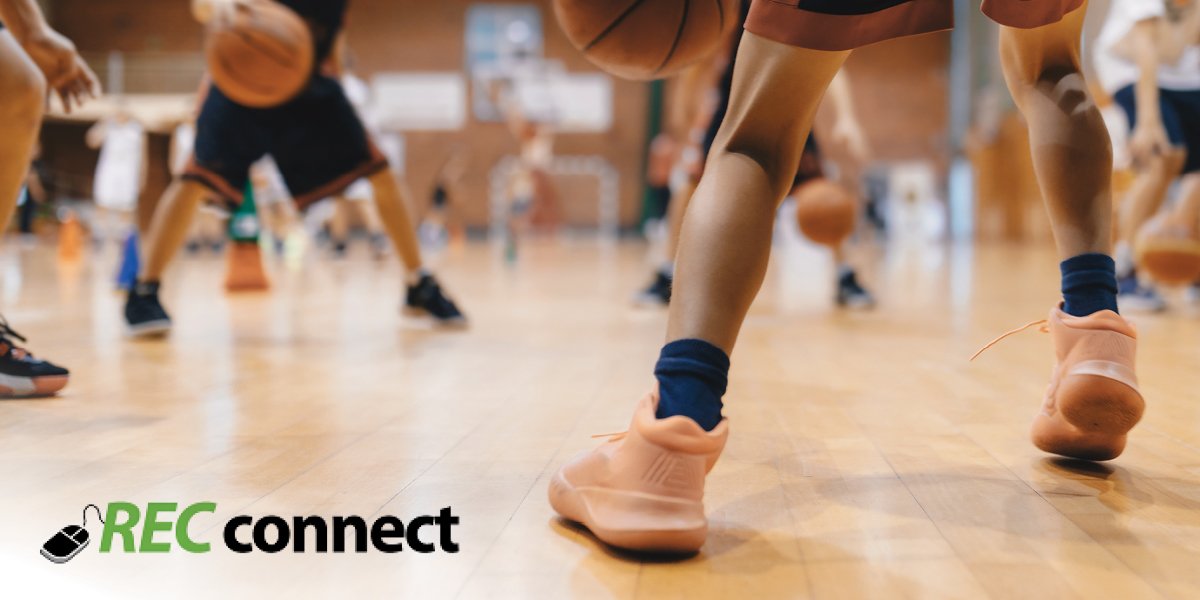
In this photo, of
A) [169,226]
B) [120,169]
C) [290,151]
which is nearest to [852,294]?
[290,151]

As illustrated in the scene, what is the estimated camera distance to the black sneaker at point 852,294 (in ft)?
14.0

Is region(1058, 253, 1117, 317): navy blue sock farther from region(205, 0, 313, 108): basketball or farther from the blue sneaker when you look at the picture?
the blue sneaker

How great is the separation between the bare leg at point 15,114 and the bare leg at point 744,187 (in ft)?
4.43

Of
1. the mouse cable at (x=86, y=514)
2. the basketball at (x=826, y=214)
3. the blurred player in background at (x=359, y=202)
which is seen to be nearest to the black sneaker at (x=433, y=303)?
the basketball at (x=826, y=214)

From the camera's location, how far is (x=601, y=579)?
0.97 m

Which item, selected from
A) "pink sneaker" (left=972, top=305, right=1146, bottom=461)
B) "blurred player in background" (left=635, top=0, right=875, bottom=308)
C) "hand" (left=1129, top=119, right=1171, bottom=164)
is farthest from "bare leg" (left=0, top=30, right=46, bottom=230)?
"hand" (left=1129, top=119, right=1171, bottom=164)

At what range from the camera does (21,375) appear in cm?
194

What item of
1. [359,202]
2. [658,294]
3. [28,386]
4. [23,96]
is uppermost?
[23,96]

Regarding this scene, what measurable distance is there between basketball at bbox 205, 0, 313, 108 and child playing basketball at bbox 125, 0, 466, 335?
22cm

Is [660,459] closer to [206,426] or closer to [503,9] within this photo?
[206,426]

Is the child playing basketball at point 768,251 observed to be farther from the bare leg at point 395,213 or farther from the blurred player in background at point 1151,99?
the blurred player in background at point 1151,99

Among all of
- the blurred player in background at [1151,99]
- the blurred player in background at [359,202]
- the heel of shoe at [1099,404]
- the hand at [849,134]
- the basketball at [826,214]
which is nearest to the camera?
the heel of shoe at [1099,404]

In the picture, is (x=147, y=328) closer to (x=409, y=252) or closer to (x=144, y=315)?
(x=144, y=315)

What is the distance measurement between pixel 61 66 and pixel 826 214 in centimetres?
266
